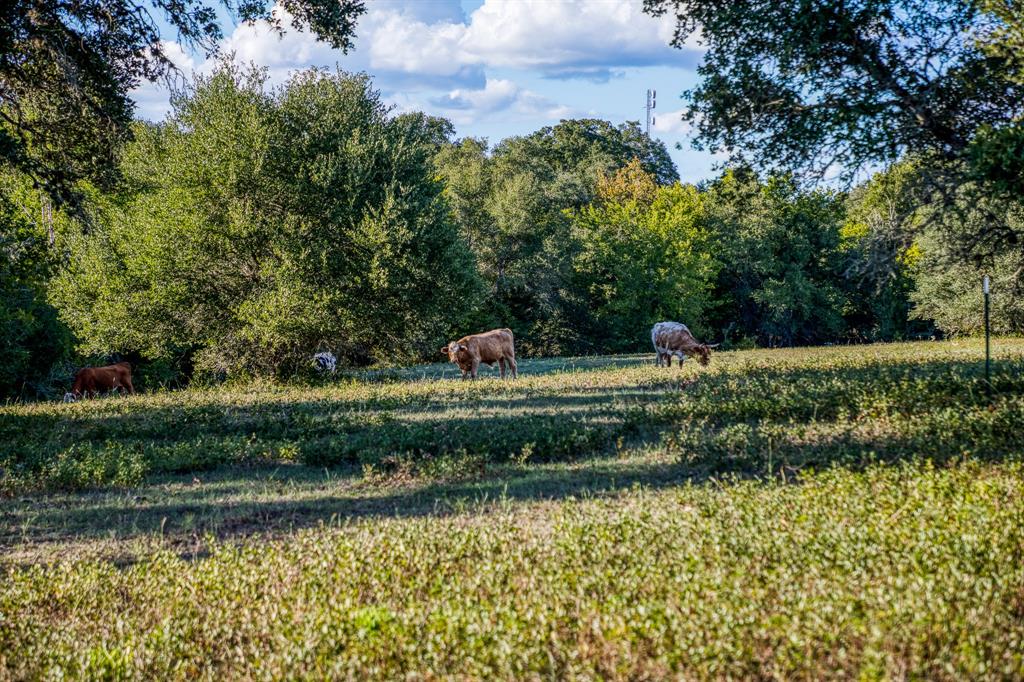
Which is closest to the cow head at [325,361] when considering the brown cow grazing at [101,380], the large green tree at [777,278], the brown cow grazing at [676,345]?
the brown cow grazing at [101,380]

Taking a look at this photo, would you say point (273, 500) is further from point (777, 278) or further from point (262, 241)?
point (777, 278)

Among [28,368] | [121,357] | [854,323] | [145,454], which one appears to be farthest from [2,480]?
[854,323]

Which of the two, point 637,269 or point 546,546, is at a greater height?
point 637,269

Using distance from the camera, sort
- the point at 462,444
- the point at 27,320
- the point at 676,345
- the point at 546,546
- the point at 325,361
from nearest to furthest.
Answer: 1. the point at 546,546
2. the point at 462,444
3. the point at 676,345
4. the point at 27,320
5. the point at 325,361

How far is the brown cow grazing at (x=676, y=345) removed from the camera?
95.7ft

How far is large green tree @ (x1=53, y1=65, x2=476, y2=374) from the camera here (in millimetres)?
28969

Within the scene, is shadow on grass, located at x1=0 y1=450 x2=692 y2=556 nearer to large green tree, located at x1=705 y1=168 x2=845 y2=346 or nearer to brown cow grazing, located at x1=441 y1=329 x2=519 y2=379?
brown cow grazing, located at x1=441 y1=329 x2=519 y2=379

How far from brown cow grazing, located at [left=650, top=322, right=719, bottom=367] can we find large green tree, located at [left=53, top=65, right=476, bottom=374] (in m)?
8.71

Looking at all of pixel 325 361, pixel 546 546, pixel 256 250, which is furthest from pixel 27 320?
pixel 546 546

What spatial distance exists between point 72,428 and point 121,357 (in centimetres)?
2742

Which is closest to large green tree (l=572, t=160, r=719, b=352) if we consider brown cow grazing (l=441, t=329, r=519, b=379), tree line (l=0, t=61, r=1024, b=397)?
tree line (l=0, t=61, r=1024, b=397)

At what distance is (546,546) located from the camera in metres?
6.80

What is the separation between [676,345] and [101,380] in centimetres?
2040

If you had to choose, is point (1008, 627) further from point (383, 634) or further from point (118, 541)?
point (118, 541)
